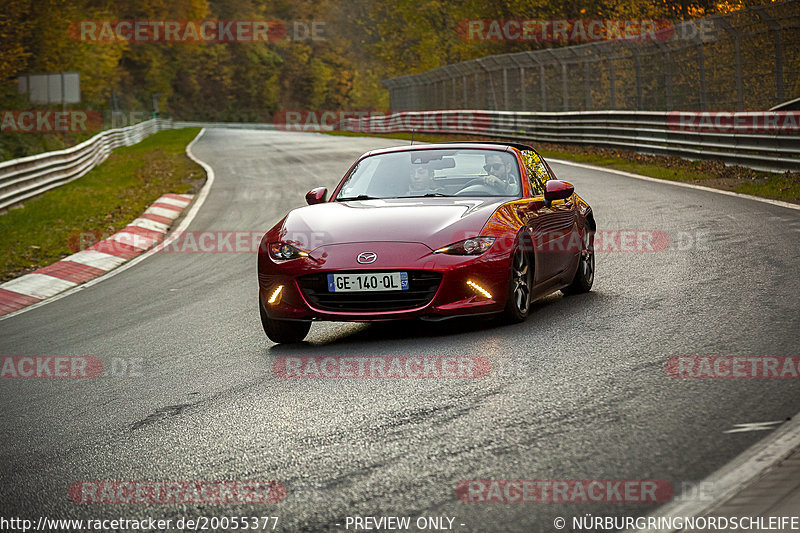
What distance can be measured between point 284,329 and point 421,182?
65.8 inches

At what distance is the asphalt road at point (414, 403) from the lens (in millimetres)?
4047

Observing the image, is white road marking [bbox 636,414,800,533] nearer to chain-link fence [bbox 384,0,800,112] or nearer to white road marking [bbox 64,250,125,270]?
white road marking [bbox 64,250,125,270]

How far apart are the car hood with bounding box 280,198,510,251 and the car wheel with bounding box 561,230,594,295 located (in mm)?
1247

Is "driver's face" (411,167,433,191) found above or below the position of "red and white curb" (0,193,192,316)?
above

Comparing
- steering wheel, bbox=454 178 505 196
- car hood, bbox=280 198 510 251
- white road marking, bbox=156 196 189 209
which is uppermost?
steering wheel, bbox=454 178 505 196

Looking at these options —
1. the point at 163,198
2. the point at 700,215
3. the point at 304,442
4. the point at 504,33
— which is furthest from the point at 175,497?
the point at 504,33

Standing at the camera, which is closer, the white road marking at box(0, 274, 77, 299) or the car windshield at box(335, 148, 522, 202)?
the car windshield at box(335, 148, 522, 202)

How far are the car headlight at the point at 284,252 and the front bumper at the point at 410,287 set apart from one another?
58 millimetres

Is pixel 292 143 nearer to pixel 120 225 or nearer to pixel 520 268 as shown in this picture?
pixel 120 225

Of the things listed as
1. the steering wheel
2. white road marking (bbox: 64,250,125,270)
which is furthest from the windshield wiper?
white road marking (bbox: 64,250,125,270)

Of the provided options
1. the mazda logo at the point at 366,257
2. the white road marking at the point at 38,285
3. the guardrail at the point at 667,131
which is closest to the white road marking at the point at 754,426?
the mazda logo at the point at 366,257

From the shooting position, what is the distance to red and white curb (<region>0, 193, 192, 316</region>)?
1191 cm

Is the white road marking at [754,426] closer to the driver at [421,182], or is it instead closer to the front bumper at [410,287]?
the front bumper at [410,287]

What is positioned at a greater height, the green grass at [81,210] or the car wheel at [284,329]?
the green grass at [81,210]
